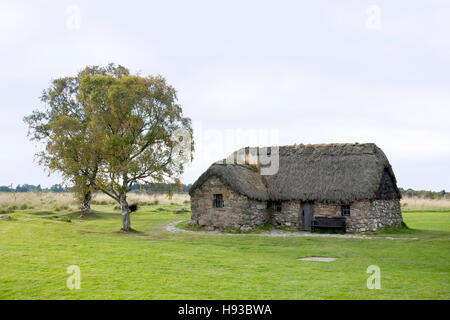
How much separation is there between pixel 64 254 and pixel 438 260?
44.0ft

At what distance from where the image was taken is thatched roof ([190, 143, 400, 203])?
2642 centimetres

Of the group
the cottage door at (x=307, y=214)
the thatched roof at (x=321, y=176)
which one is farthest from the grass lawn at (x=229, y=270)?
the cottage door at (x=307, y=214)

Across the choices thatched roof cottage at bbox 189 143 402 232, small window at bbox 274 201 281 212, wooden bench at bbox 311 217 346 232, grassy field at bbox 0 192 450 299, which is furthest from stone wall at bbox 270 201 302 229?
grassy field at bbox 0 192 450 299

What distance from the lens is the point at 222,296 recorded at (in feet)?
28.8

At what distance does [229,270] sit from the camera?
39.5ft

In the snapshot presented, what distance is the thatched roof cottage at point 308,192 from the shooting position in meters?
26.1

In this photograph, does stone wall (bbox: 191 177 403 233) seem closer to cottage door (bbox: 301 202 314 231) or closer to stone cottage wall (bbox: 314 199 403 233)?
stone cottage wall (bbox: 314 199 403 233)

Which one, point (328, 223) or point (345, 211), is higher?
point (345, 211)

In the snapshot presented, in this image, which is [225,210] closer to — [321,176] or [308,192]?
[308,192]

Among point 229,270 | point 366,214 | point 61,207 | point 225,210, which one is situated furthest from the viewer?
point 61,207

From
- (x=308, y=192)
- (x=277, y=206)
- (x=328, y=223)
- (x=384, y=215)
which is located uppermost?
(x=308, y=192)

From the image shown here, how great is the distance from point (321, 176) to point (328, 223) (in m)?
3.34

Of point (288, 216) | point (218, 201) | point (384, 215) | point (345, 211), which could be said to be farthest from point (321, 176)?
point (218, 201)

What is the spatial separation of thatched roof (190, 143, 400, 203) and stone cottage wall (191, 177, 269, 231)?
0.49 meters
